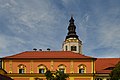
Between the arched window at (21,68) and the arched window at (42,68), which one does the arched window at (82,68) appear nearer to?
the arched window at (42,68)

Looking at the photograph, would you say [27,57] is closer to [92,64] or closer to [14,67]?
[14,67]

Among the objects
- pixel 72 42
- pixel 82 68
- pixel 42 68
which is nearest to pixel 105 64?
pixel 82 68

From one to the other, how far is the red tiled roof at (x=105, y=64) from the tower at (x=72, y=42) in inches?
556

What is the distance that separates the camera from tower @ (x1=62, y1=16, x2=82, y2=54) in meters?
87.8

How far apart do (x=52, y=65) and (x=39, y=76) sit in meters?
3.59

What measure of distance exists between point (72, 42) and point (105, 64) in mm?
18855

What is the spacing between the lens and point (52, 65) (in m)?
65.1

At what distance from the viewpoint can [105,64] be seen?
71.8 meters

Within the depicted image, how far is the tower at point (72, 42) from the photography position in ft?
288

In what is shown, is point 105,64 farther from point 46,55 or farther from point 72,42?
point 72,42

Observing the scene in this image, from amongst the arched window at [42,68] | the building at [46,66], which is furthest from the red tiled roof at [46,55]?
the arched window at [42,68]

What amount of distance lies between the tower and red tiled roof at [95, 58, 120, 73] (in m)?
14.1

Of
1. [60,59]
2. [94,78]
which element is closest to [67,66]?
[60,59]

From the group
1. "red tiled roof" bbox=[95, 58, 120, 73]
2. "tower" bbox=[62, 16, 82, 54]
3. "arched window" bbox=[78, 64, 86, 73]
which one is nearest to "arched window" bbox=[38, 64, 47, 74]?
"arched window" bbox=[78, 64, 86, 73]
